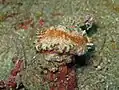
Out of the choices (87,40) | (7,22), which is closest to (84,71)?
(87,40)

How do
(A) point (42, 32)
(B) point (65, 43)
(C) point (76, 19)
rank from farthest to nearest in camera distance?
1. (C) point (76, 19)
2. (A) point (42, 32)
3. (B) point (65, 43)

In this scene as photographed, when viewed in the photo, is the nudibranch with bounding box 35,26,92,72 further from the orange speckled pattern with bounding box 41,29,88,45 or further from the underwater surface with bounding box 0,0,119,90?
the underwater surface with bounding box 0,0,119,90

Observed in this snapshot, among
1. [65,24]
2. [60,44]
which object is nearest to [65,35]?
[60,44]

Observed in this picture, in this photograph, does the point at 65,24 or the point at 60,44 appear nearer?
the point at 60,44

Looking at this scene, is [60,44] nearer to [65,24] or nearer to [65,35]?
[65,35]

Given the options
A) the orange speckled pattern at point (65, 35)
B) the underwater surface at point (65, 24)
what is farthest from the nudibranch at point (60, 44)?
the underwater surface at point (65, 24)

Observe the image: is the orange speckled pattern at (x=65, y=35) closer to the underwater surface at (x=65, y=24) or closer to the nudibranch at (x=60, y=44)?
the nudibranch at (x=60, y=44)

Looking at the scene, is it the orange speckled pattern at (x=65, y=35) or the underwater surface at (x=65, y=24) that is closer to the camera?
the orange speckled pattern at (x=65, y=35)

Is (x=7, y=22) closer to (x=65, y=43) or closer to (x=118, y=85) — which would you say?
(x=65, y=43)
